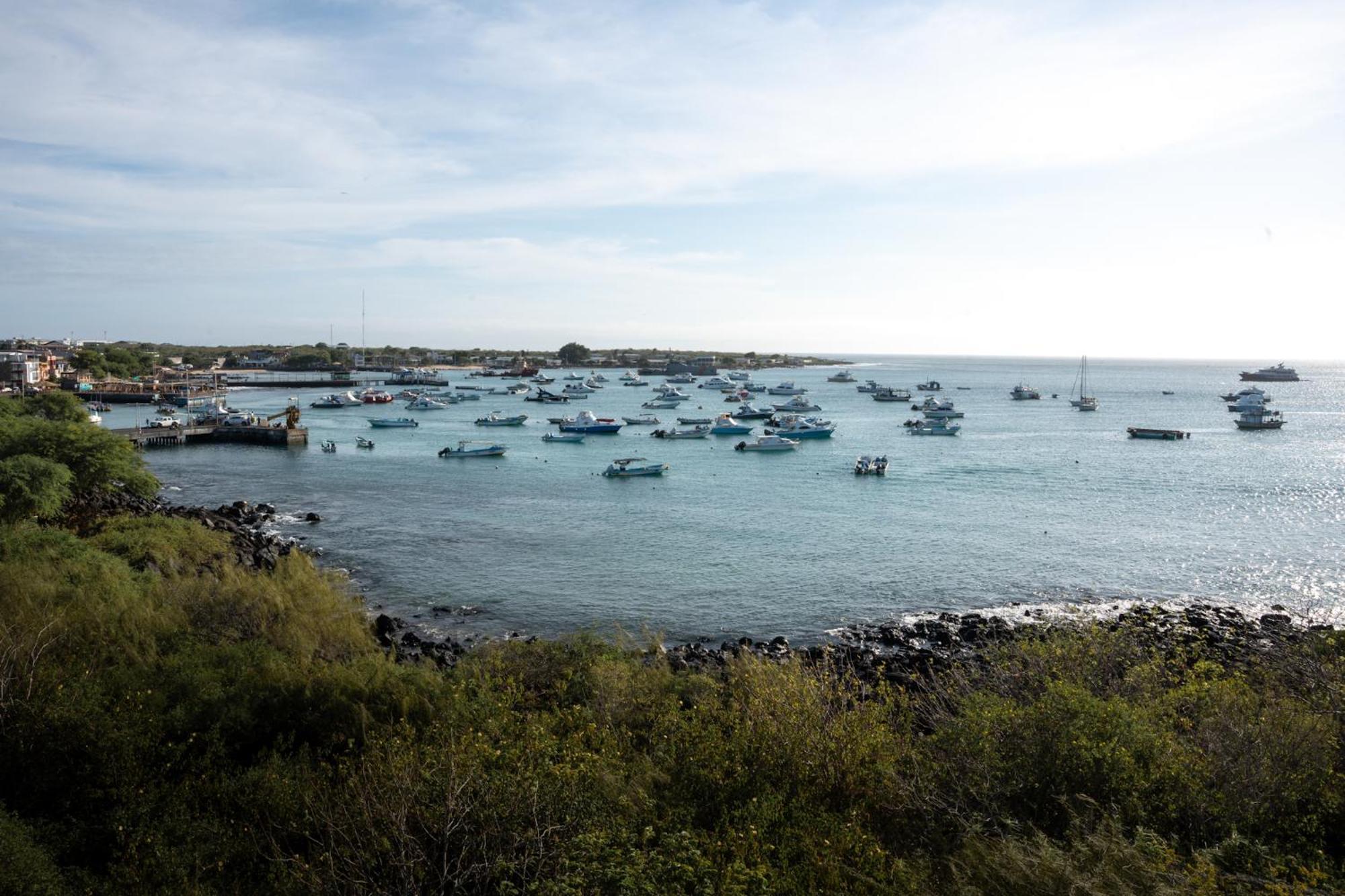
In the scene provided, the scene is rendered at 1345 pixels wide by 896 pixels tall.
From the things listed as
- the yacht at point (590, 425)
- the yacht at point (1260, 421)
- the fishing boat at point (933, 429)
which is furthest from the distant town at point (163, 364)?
the yacht at point (1260, 421)

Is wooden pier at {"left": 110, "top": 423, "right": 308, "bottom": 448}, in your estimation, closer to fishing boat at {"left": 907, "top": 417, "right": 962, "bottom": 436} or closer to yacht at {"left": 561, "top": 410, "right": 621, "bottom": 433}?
yacht at {"left": 561, "top": 410, "right": 621, "bottom": 433}

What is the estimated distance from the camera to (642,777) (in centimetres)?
930

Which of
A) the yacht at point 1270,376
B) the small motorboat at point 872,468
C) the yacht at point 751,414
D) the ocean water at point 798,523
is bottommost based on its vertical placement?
the ocean water at point 798,523

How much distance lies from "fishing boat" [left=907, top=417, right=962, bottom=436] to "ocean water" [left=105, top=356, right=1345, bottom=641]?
2.34 meters

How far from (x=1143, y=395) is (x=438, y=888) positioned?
455 feet

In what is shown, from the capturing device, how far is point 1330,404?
357 feet

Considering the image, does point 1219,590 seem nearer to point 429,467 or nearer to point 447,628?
point 447,628

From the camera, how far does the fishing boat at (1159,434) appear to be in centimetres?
6494

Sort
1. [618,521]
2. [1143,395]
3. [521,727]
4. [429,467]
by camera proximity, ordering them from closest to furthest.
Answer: [521,727]
[618,521]
[429,467]
[1143,395]

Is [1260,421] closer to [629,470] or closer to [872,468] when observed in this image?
[872,468]

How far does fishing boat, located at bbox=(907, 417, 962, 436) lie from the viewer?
6850cm

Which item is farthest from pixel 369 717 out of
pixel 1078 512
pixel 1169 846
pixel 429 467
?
pixel 429 467

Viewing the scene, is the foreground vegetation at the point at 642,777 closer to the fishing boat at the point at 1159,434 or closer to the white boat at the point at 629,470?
the white boat at the point at 629,470

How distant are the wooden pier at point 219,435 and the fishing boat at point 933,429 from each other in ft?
158
